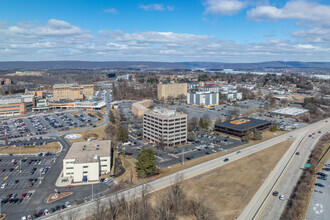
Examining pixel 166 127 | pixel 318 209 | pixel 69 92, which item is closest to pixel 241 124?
pixel 166 127

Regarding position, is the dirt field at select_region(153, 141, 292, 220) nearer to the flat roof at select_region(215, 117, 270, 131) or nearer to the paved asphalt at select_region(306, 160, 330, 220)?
the paved asphalt at select_region(306, 160, 330, 220)

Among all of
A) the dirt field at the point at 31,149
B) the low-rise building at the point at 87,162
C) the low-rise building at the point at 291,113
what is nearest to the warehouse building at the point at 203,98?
the low-rise building at the point at 291,113

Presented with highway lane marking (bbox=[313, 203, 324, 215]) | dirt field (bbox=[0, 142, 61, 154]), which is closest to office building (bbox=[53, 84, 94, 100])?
dirt field (bbox=[0, 142, 61, 154])

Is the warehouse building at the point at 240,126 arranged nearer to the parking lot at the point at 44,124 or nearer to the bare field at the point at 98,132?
the bare field at the point at 98,132

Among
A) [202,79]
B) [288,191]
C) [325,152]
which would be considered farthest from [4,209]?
[202,79]

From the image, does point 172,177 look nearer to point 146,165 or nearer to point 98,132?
point 146,165

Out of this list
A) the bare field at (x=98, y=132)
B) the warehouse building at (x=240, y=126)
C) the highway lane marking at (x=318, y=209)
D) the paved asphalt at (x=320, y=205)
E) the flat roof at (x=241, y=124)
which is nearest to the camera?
the paved asphalt at (x=320, y=205)
